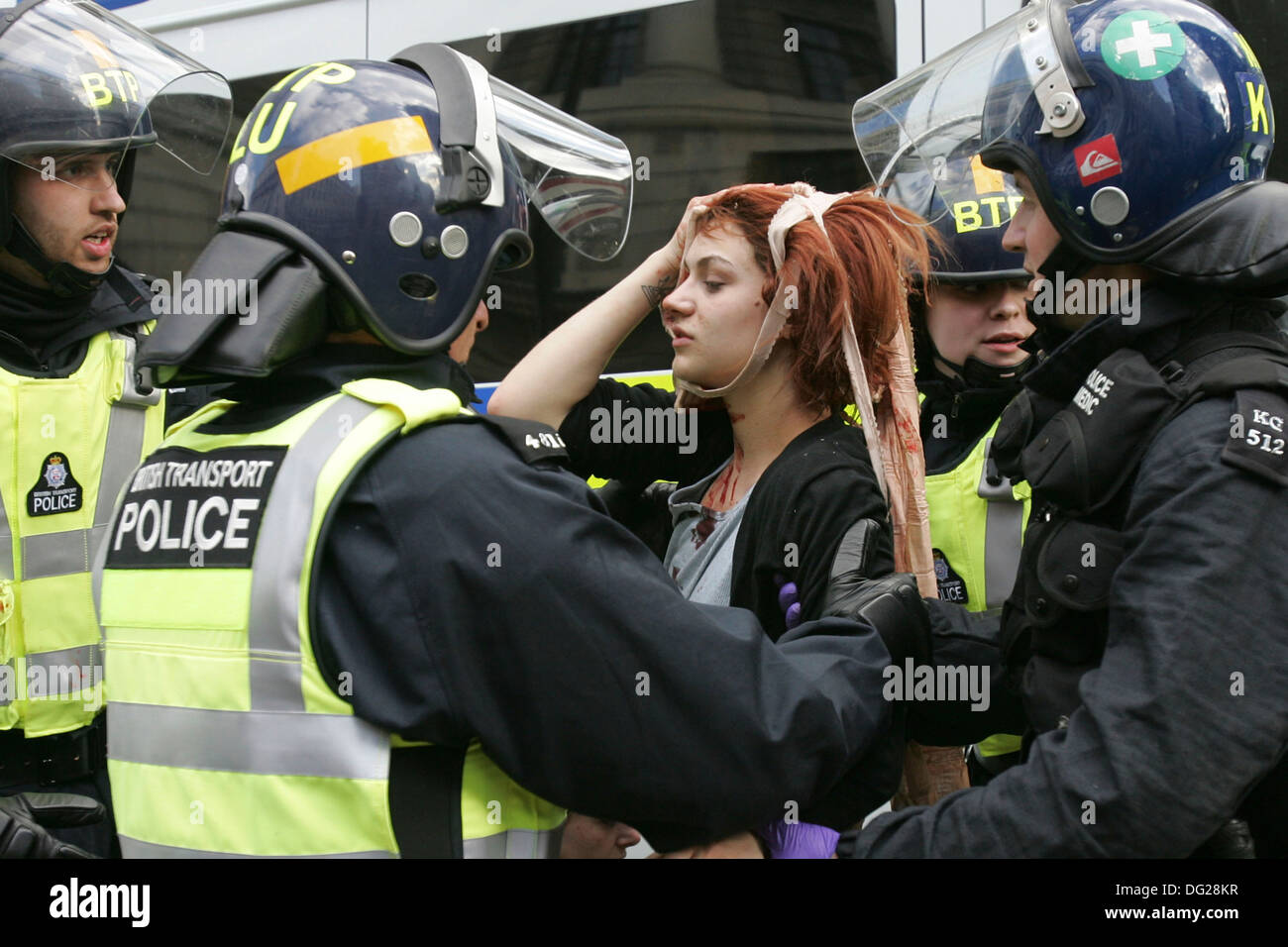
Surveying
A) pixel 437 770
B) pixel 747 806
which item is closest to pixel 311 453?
pixel 437 770

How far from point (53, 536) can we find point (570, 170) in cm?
146

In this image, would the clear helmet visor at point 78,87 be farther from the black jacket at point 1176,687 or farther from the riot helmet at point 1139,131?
the black jacket at point 1176,687

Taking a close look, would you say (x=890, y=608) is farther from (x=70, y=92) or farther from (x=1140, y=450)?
(x=70, y=92)

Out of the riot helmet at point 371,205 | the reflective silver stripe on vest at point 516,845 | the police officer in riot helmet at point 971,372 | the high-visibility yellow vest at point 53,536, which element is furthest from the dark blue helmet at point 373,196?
the police officer in riot helmet at point 971,372

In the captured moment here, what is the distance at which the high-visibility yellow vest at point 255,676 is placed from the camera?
151cm

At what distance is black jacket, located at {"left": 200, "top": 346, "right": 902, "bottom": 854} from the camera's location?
1.52 m

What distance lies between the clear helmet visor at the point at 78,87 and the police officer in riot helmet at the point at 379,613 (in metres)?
1.39

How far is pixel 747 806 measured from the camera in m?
1.63

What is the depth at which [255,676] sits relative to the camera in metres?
1.53

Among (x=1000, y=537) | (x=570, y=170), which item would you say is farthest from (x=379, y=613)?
(x=1000, y=537)

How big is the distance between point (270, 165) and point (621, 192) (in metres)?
1.16

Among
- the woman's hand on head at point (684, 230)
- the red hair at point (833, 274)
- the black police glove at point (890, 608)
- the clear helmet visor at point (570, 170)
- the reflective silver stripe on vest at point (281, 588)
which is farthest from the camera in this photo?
the woman's hand on head at point (684, 230)

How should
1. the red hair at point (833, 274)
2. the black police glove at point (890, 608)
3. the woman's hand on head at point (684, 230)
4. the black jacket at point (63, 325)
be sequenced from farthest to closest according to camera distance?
the black jacket at point (63, 325), the woman's hand on head at point (684, 230), the red hair at point (833, 274), the black police glove at point (890, 608)

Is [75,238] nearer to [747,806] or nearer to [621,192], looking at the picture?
[621,192]
